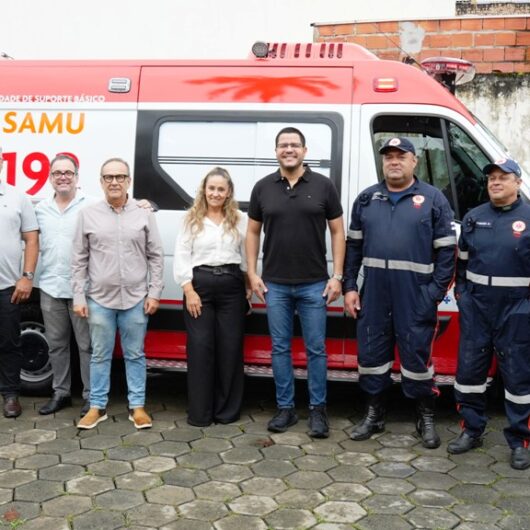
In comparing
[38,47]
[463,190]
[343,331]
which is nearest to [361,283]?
[343,331]

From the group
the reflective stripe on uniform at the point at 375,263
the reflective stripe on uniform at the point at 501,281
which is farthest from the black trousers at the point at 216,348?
the reflective stripe on uniform at the point at 501,281

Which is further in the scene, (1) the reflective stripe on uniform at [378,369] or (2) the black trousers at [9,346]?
(2) the black trousers at [9,346]

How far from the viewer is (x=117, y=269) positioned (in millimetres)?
5020

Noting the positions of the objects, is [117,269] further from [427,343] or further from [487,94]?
[487,94]

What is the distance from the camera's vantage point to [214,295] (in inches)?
203

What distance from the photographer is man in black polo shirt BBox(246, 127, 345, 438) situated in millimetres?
4895

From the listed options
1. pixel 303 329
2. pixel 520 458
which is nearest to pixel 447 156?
pixel 303 329

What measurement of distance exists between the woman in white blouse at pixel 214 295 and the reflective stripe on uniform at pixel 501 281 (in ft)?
5.02

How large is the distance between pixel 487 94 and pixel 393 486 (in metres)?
4.65

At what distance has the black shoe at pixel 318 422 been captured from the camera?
5023 mm

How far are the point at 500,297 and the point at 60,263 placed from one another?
285 cm

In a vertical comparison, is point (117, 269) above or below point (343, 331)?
above

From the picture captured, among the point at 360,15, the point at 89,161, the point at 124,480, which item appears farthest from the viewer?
the point at 360,15

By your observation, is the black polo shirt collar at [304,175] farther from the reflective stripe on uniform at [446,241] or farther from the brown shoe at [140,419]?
the brown shoe at [140,419]
